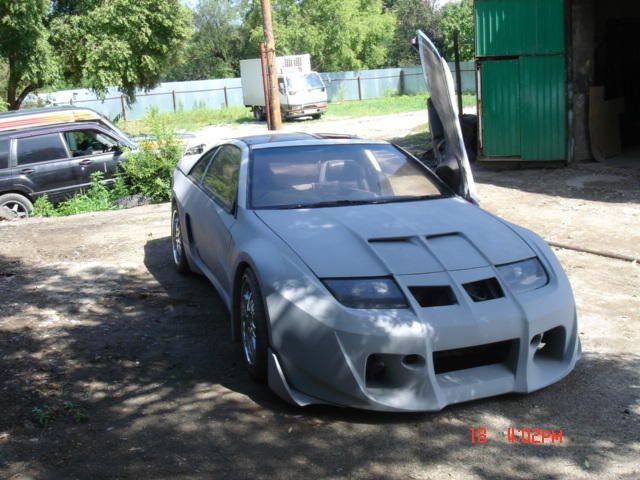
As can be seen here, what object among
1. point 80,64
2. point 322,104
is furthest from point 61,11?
point 322,104

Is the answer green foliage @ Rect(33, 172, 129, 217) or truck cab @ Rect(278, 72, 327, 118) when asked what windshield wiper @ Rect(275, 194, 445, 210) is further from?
truck cab @ Rect(278, 72, 327, 118)

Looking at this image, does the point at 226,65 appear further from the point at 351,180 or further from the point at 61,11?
the point at 351,180

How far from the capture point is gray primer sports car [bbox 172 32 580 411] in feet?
13.5

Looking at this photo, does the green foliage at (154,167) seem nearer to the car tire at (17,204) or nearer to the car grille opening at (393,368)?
the car tire at (17,204)

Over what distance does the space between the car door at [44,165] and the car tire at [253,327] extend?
27.9 feet

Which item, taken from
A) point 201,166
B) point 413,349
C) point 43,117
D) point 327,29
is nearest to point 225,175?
point 201,166

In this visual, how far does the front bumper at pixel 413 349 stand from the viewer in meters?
4.07

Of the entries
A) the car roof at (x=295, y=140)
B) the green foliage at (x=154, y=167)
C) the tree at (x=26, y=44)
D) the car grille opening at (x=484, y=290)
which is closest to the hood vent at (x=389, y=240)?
the car grille opening at (x=484, y=290)

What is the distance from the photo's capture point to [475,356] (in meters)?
4.33

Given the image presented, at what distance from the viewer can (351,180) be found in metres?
5.80

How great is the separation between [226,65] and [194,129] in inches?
1389

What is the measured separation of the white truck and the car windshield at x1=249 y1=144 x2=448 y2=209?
3066 cm

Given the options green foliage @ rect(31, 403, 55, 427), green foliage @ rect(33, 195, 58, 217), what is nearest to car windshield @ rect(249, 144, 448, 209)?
green foliage @ rect(31, 403, 55, 427)
